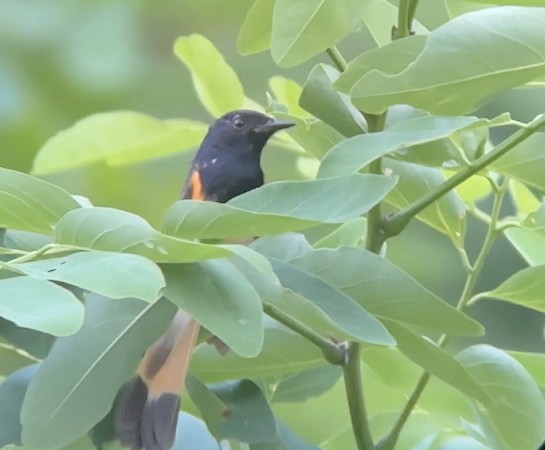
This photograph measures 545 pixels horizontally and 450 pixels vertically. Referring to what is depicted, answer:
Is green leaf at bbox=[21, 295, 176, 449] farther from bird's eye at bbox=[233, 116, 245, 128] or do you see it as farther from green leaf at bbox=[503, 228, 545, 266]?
bird's eye at bbox=[233, 116, 245, 128]

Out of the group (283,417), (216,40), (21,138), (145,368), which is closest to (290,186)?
(145,368)

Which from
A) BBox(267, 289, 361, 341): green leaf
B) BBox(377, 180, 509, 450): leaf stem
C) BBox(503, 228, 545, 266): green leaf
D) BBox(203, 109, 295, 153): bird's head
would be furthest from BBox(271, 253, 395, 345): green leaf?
BBox(203, 109, 295, 153): bird's head

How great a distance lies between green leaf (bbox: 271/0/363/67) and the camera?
462 millimetres

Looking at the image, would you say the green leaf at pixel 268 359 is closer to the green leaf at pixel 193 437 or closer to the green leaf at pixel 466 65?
the green leaf at pixel 193 437

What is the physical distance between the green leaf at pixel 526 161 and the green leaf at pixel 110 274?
8.8 inches

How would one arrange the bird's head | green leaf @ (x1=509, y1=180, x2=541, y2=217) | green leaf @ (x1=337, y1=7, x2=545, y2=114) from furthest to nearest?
1. the bird's head
2. green leaf @ (x1=509, y1=180, x2=541, y2=217)
3. green leaf @ (x1=337, y1=7, x2=545, y2=114)

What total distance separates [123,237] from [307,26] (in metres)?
0.14

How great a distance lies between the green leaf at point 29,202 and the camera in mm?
403

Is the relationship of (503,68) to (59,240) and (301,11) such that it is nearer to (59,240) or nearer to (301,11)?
(301,11)

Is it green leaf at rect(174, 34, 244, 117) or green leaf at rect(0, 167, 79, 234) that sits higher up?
green leaf at rect(0, 167, 79, 234)

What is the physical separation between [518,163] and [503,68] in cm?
8

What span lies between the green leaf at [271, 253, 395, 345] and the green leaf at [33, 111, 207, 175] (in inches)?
7.2

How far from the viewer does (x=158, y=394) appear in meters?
0.47

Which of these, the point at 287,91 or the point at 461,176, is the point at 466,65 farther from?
the point at 287,91
